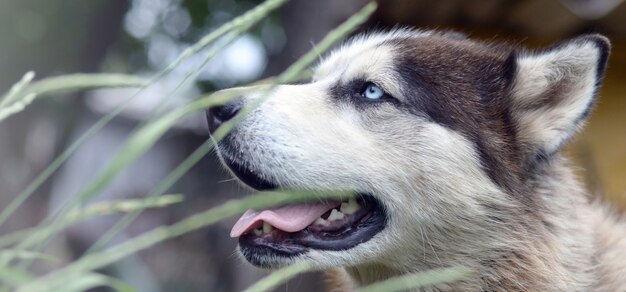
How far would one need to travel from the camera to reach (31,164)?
23.4 feet

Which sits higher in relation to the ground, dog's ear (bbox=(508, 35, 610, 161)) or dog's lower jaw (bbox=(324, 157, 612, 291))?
dog's ear (bbox=(508, 35, 610, 161))

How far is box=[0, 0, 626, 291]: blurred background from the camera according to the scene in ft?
18.3

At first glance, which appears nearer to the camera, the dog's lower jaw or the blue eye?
the dog's lower jaw

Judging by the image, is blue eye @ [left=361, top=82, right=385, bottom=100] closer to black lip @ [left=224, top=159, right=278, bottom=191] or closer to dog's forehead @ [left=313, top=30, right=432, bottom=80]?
dog's forehead @ [left=313, top=30, right=432, bottom=80]

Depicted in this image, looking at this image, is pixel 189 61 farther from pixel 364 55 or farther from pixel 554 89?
pixel 554 89

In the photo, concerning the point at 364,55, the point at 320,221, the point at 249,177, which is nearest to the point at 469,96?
the point at 364,55

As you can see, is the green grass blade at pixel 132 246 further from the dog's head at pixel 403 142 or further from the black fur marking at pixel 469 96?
the black fur marking at pixel 469 96

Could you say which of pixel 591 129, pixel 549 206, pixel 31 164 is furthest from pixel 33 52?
pixel 549 206

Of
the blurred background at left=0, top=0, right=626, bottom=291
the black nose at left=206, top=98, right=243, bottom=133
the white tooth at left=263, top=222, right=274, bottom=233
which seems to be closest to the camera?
the black nose at left=206, top=98, right=243, bottom=133

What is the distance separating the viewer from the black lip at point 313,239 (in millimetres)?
2992

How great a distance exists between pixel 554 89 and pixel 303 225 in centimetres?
111

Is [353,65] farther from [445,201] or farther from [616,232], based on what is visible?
[616,232]

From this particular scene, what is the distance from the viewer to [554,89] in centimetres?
328

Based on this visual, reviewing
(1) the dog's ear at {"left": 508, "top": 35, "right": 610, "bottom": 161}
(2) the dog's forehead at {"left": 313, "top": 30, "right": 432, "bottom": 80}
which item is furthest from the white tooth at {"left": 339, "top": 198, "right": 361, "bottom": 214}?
(1) the dog's ear at {"left": 508, "top": 35, "right": 610, "bottom": 161}
